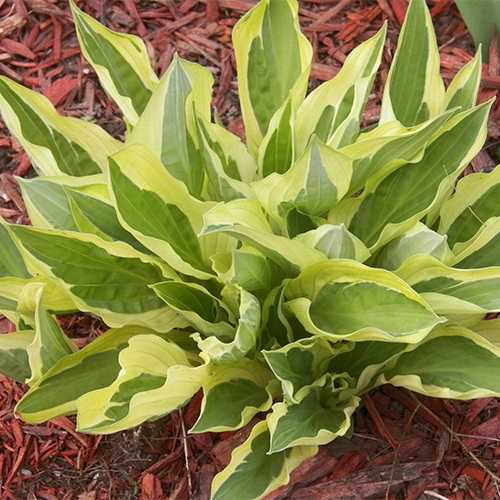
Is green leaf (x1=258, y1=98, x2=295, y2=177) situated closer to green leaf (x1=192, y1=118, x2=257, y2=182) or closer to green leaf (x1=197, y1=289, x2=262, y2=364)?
green leaf (x1=192, y1=118, x2=257, y2=182)

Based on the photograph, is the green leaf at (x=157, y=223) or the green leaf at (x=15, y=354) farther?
the green leaf at (x=15, y=354)

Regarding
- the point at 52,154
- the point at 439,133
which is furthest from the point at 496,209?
the point at 52,154

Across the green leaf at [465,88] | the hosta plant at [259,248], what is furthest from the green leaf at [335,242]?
the green leaf at [465,88]

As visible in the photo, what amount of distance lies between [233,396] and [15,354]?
0.35m

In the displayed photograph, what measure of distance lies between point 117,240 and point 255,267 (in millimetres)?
224

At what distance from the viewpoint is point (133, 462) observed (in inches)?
62.4

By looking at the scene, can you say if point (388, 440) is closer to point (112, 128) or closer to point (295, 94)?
point (295, 94)

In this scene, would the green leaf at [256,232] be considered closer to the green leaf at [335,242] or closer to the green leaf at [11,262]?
the green leaf at [335,242]

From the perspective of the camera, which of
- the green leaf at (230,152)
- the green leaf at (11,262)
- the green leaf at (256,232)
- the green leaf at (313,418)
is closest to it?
the green leaf at (256,232)

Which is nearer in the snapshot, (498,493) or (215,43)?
(498,493)

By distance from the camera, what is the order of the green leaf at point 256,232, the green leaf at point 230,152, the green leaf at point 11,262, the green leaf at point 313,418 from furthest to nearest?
the green leaf at point 11,262 < the green leaf at point 230,152 < the green leaf at point 313,418 < the green leaf at point 256,232

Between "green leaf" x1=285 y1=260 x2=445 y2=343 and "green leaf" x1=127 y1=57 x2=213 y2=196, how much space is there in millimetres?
242

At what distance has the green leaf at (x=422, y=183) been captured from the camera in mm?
1324

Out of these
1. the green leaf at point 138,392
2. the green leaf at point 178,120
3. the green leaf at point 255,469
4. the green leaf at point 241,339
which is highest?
the green leaf at point 178,120
